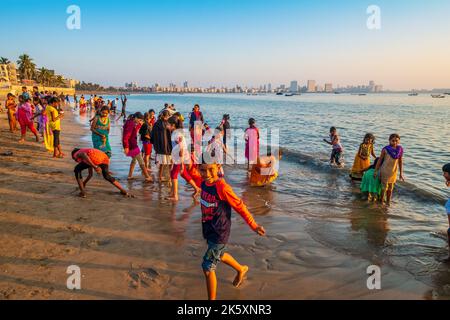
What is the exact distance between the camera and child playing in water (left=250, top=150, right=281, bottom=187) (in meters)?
9.48

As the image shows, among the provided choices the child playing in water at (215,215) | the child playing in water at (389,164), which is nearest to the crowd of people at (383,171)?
the child playing in water at (389,164)

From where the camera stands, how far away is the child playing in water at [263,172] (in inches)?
373

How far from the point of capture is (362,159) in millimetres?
9930

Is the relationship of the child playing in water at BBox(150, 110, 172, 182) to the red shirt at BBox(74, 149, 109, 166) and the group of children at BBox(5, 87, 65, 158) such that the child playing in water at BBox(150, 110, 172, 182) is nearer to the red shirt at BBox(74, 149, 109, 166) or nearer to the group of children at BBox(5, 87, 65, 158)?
the red shirt at BBox(74, 149, 109, 166)

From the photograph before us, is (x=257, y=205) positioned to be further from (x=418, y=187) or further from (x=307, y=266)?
(x=418, y=187)

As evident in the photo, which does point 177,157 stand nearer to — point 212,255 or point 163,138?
point 163,138

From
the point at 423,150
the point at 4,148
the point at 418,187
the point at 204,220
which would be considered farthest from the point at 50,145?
the point at 423,150

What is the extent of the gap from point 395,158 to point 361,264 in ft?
11.9

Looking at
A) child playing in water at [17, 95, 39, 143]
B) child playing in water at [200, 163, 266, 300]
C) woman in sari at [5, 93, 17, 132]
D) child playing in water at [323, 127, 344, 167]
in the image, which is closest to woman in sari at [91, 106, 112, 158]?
child playing in water at [200, 163, 266, 300]

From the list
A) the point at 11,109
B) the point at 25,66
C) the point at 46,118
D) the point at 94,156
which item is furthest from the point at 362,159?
the point at 25,66

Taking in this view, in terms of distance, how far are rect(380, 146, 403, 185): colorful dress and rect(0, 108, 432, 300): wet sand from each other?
2697mm

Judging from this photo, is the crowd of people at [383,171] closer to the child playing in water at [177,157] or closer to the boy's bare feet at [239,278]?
the child playing in water at [177,157]

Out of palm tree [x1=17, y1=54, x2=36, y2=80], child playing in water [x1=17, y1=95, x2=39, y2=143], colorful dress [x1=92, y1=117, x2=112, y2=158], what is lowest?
colorful dress [x1=92, y1=117, x2=112, y2=158]

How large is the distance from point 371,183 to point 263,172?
10.0 feet
